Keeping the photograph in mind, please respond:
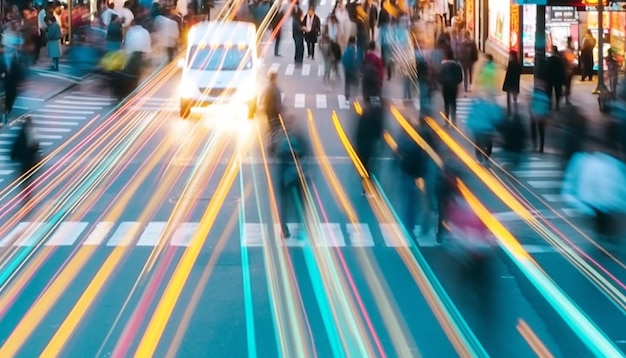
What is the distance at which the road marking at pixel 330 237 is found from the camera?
45.1 ft

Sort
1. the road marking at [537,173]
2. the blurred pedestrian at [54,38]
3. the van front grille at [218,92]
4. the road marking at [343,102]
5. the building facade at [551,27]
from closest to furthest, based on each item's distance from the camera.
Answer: the road marking at [537,173] < the van front grille at [218,92] < the road marking at [343,102] < the building facade at [551,27] < the blurred pedestrian at [54,38]

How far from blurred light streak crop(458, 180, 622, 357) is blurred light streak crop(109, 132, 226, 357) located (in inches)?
133

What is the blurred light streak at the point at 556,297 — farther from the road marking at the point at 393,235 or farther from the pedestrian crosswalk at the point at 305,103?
the pedestrian crosswalk at the point at 305,103

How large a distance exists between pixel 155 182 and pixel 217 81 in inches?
331

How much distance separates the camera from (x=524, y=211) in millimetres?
15656

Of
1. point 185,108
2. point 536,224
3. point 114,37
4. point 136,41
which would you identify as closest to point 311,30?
point 114,37

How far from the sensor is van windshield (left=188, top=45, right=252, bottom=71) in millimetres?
26344

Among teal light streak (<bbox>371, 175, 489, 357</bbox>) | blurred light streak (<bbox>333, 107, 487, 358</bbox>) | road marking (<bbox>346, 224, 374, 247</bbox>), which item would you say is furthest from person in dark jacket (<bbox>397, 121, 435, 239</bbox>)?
road marking (<bbox>346, 224, 374, 247</bbox>)

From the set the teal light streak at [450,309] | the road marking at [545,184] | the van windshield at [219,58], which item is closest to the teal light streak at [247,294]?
the teal light streak at [450,309]

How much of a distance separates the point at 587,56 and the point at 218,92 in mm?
11299

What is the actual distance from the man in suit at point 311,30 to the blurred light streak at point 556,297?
2144 centimetres

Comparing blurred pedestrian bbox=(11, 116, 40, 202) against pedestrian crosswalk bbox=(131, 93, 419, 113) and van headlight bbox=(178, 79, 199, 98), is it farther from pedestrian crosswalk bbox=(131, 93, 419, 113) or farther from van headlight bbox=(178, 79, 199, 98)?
pedestrian crosswalk bbox=(131, 93, 419, 113)

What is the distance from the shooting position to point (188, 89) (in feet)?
83.9

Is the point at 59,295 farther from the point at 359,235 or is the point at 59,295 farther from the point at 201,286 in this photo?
the point at 359,235
